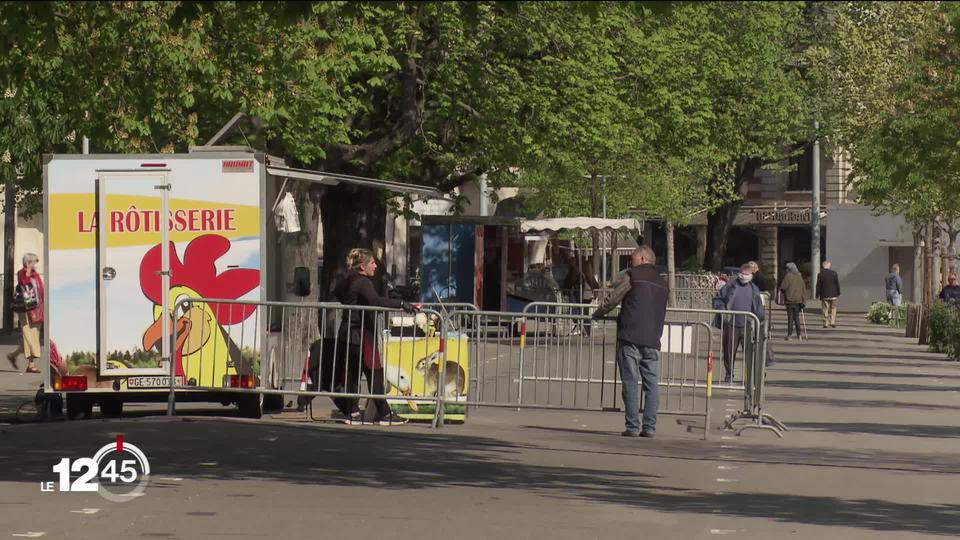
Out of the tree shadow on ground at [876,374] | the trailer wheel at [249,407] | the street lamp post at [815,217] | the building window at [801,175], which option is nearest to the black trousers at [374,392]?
the trailer wheel at [249,407]

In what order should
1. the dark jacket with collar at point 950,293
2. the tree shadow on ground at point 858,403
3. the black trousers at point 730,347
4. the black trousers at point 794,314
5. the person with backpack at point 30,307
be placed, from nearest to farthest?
the black trousers at point 730,347 → the tree shadow on ground at point 858,403 → the person with backpack at point 30,307 → the black trousers at point 794,314 → the dark jacket with collar at point 950,293

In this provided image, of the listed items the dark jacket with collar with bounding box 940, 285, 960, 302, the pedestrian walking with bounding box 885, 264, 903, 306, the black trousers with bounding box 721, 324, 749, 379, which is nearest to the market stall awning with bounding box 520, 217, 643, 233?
the dark jacket with collar with bounding box 940, 285, 960, 302

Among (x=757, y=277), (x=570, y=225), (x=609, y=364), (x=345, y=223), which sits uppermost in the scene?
(x=570, y=225)

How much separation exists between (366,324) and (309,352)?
1.95 ft

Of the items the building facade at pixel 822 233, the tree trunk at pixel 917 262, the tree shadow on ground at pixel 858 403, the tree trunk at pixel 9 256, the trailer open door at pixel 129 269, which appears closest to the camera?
the trailer open door at pixel 129 269

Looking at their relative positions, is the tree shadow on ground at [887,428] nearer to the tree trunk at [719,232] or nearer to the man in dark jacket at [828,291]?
the man in dark jacket at [828,291]

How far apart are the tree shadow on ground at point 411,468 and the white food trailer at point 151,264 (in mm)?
949

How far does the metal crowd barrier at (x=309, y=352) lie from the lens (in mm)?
17156

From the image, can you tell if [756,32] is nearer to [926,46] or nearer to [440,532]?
→ [926,46]

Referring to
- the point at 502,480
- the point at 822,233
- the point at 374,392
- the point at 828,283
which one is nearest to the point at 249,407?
the point at 374,392

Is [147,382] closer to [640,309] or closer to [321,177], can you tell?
[321,177]

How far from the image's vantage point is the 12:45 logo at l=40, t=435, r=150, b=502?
39.2 feet

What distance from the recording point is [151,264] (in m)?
17.2

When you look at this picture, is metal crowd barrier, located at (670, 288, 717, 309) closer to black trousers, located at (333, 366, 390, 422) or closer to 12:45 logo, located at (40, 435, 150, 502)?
black trousers, located at (333, 366, 390, 422)
